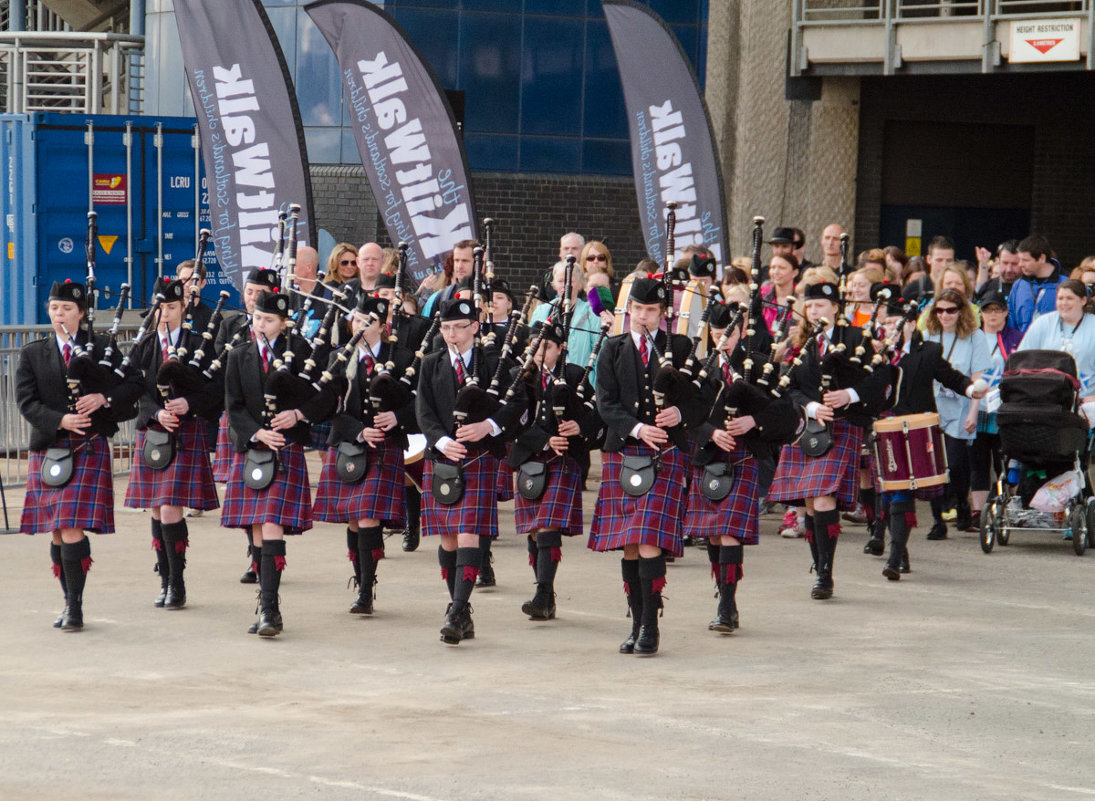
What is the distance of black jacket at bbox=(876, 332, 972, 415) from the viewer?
32.2 ft

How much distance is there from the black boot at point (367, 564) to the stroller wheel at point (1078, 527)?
4.64 m

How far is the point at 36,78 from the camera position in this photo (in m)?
21.2

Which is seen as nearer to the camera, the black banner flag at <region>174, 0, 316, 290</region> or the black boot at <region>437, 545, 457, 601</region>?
the black boot at <region>437, 545, 457, 601</region>

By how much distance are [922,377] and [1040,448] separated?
1.07m

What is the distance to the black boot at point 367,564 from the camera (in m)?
8.30

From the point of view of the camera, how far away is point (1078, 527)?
407 inches

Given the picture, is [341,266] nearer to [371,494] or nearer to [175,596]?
[371,494]

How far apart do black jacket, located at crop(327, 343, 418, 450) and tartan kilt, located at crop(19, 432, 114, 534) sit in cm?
117

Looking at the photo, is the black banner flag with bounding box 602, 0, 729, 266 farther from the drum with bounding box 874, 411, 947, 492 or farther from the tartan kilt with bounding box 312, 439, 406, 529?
the tartan kilt with bounding box 312, 439, 406, 529

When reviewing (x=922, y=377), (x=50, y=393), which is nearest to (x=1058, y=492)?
(x=922, y=377)

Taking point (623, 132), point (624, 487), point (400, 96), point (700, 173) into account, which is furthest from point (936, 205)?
point (624, 487)

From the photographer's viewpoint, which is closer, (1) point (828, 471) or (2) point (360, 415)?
(2) point (360, 415)

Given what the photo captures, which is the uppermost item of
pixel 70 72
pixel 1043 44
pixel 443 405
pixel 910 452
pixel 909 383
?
pixel 70 72

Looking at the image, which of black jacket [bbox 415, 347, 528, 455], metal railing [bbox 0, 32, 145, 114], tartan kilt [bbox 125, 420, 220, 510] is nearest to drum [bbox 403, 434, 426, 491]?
black jacket [bbox 415, 347, 528, 455]
